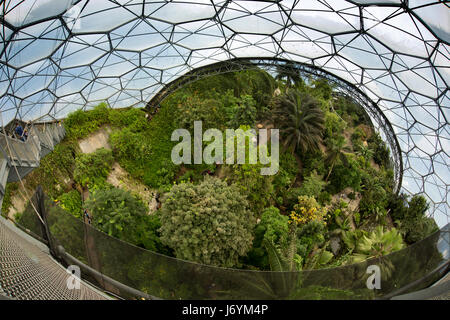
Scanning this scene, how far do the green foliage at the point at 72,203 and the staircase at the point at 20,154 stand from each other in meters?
3.16

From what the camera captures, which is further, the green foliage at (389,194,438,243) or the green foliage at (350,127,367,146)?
the green foliage at (350,127,367,146)

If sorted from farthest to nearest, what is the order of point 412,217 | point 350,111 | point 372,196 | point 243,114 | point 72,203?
point 350,111 → point 372,196 → point 412,217 → point 243,114 → point 72,203

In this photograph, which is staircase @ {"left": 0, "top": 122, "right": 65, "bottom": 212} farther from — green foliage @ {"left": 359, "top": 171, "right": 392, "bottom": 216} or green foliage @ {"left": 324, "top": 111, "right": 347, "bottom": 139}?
green foliage @ {"left": 359, "top": 171, "right": 392, "bottom": 216}

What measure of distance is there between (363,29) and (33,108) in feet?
74.3

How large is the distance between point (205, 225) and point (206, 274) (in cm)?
538

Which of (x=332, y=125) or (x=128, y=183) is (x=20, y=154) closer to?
(x=128, y=183)

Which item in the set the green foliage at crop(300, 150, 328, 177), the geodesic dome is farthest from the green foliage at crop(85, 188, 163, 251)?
the green foliage at crop(300, 150, 328, 177)

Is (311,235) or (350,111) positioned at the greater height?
(350,111)

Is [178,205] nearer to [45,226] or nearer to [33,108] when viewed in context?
[45,226]

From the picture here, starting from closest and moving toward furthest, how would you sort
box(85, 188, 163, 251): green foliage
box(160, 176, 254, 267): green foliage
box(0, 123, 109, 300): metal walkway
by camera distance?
1. box(0, 123, 109, 300): metal walkway
2. box(160, 176, 254, 267): green foliage
3. box(85, 188, 163, 251): green foliage

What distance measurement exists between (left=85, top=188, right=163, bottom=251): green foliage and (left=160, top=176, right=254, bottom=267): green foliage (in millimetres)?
1788

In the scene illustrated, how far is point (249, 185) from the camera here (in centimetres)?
1638

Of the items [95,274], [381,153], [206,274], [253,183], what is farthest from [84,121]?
[381,153]

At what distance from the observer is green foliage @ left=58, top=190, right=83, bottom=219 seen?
17453 mm
